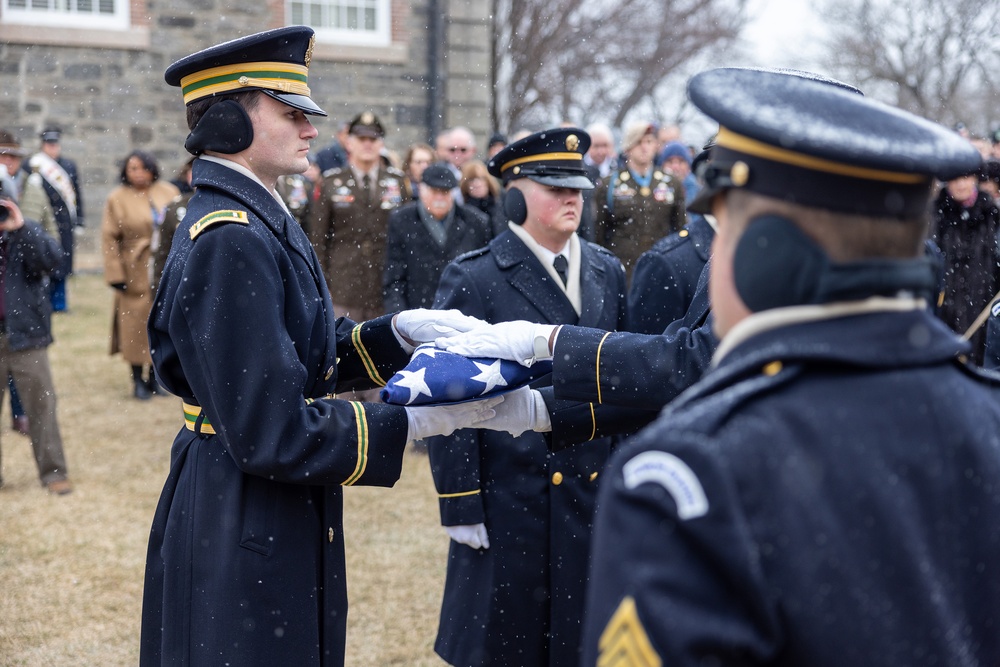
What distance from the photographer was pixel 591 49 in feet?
88.3

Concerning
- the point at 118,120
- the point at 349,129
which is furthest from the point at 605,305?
the point at 118,120

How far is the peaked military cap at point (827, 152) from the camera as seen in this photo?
1.36m

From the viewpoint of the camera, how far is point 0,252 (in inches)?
266

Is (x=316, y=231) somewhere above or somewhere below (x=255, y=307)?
below

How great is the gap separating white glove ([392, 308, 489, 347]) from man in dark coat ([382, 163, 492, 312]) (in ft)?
14.9

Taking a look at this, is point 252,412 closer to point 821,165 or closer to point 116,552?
point 821,165

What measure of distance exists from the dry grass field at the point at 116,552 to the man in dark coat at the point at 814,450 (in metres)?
3.68

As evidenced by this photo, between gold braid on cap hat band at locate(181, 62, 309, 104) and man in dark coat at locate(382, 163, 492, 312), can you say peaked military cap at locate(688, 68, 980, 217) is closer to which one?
gold braid on cap hat band at locate(181, 62, 309, 104)

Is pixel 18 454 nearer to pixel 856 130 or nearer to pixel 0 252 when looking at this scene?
pixel 0 252

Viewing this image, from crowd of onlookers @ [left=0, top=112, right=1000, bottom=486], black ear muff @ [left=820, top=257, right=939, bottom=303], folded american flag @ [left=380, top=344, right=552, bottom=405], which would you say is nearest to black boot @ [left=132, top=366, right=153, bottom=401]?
crowd of onlookers @ [left=0, top=112, right=1000, bottom=486]

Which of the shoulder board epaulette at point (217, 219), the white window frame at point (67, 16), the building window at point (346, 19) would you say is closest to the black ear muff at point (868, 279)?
the shoulder board epaulette at point (217, 219)

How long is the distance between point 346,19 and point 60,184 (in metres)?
4.28

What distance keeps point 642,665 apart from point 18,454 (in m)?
7.90

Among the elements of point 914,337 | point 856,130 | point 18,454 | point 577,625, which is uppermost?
point 856,130
